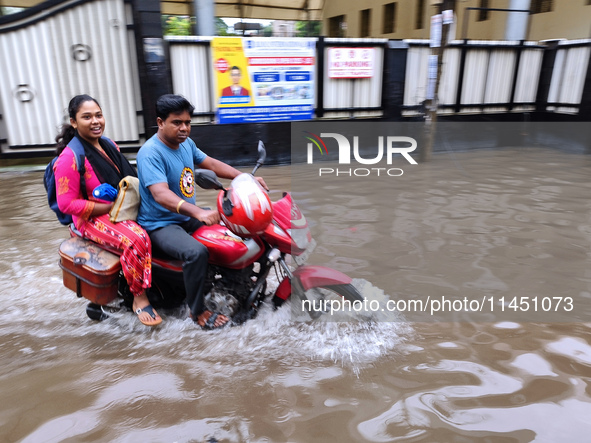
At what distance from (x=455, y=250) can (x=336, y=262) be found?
1258mm

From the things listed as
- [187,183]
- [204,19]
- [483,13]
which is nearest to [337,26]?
[483,13]

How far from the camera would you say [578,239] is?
4.71m

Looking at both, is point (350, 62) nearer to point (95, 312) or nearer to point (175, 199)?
point (175, 199)

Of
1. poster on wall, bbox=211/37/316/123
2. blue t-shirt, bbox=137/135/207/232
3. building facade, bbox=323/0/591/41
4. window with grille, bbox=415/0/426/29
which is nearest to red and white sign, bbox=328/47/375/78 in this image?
poster on wall, bbox=211/37/316/123

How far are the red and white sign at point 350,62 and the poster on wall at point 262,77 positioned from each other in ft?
1.45

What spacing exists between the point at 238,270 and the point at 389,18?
54.5 feet

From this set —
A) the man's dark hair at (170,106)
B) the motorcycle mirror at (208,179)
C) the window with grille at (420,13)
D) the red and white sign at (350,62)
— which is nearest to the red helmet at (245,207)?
the motorcycle mirror at (208,179)

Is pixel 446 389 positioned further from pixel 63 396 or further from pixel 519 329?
pixel 63 396

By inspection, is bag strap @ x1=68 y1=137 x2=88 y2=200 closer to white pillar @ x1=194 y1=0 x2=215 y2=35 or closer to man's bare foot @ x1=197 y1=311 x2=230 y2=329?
man's bare foot @ x1=197 y1=311 x2=230 y2=329

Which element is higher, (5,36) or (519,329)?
(5,36)

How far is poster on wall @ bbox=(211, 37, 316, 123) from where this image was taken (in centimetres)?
773

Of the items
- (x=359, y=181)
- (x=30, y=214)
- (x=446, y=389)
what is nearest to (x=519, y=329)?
(x=446, y=389)

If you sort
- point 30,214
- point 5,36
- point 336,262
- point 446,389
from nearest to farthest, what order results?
point 446,389 → point 336,262 → point 30,214 → point 5,36

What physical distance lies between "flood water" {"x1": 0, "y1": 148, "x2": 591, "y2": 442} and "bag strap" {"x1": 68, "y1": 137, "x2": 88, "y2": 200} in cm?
115
